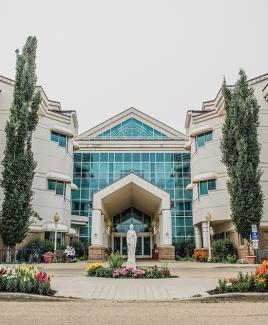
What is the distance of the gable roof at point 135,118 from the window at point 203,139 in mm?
10036

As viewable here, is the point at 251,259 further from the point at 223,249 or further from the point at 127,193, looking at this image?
the point at 127,193

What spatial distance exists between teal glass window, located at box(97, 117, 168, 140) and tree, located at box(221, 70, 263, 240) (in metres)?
17.2

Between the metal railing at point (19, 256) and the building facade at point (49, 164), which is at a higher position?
the building facade at point (49, 164)

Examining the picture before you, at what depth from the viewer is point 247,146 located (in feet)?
79.8

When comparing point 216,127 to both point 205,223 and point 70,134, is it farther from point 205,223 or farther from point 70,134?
point 70,134

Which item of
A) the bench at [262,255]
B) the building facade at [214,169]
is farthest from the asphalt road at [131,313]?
the building facade at [214,169]

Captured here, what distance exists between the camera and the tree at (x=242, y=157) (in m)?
23.5

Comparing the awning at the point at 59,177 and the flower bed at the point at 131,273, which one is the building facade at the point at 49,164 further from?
the flower bed at the point at 131,273

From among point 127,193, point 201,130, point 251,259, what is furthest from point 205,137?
point 251,259

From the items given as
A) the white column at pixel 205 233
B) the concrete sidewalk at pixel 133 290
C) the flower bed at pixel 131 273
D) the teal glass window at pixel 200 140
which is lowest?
the concrete sidewalk at pixel 133 290

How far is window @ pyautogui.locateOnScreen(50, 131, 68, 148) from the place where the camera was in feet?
103

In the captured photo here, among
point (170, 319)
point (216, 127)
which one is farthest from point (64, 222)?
point (170, 319)

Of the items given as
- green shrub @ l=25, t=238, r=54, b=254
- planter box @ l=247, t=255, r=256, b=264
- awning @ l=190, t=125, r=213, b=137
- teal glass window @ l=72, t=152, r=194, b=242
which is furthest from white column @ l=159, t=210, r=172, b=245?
teal glass window @ l=72, t=152, r=194, b=242

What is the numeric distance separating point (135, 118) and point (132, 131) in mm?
1696
